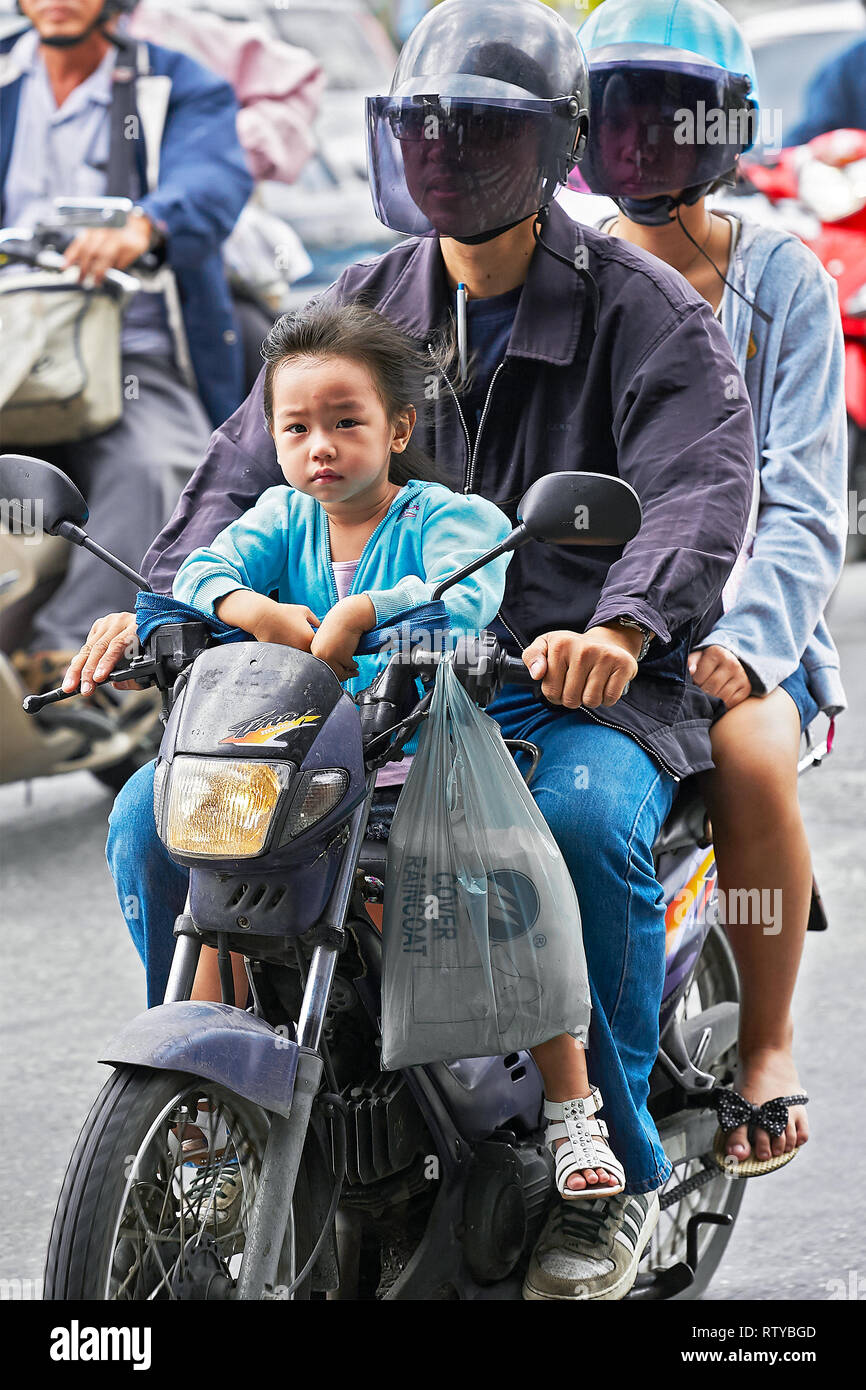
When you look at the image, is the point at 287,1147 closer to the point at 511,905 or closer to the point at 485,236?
the point at 511,905

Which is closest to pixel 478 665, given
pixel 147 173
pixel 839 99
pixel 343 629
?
pixel 343 629

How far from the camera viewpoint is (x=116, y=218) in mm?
5910

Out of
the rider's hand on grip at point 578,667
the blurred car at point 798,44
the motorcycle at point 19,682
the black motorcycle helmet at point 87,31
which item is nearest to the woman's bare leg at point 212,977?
the rider's hand on grip at point 578,667

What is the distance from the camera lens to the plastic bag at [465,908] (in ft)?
7.73

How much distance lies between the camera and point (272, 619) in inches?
94.3

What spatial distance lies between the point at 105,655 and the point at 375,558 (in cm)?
38

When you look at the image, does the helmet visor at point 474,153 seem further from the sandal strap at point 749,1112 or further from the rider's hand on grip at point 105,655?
the sandal strap at point 749,1112

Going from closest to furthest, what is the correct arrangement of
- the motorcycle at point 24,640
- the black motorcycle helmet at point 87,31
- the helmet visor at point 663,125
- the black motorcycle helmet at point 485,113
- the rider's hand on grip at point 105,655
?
the rider's hand on grip at point 105,655
the black motorcycle helmet at point 485,113
the helmet visor at point 663,125
the motorcycle at point 24,640
the black motorcycle helmet at point 87,31

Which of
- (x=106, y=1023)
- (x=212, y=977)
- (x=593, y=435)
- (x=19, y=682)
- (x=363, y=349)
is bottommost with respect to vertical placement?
(x=106, y=1023)

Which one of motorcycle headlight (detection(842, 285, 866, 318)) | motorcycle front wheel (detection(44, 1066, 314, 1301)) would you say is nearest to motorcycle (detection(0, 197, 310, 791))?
motorcycle front wheel (detection(44, 1066, 314, 1301))

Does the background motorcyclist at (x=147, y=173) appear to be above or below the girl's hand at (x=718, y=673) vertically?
above

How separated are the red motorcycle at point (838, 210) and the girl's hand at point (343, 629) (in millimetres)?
7391
